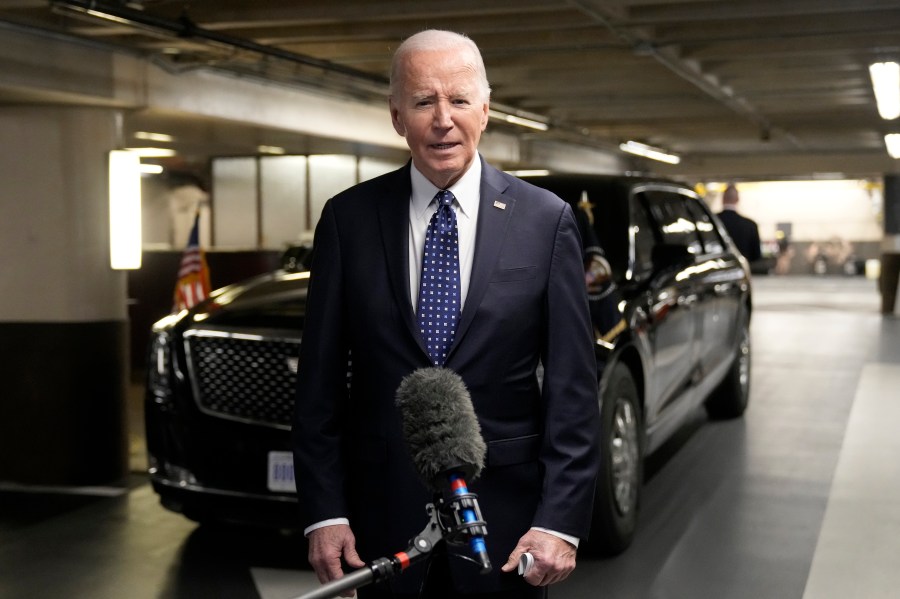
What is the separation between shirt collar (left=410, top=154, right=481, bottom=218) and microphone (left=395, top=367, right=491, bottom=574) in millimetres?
470

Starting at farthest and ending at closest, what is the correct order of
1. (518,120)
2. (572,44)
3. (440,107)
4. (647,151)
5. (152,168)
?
1. (647,151)
2. (152,168)
3. (518,120)
4. (572,44)
5. (440,107)

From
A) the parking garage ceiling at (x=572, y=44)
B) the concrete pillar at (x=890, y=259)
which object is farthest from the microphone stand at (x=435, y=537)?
the concrete pillar at (x=890, y=259)

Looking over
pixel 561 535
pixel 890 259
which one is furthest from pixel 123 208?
pixel 890 259

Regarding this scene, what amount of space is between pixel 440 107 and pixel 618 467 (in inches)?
131

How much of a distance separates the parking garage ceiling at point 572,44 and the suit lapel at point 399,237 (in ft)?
13.2

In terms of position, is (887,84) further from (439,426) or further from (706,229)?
(439,426)

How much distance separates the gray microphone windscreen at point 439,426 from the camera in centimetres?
182

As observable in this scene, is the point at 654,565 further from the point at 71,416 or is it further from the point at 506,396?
the point at 71,416

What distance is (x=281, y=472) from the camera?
474 cm

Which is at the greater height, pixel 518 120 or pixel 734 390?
pixel 518 120

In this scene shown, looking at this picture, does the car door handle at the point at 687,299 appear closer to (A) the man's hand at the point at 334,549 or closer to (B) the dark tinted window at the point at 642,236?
(B) the dark tinted window at the point at 642,236

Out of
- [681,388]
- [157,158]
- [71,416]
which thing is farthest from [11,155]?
[157,158]

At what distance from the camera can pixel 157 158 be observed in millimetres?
16766

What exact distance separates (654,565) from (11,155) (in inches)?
176
